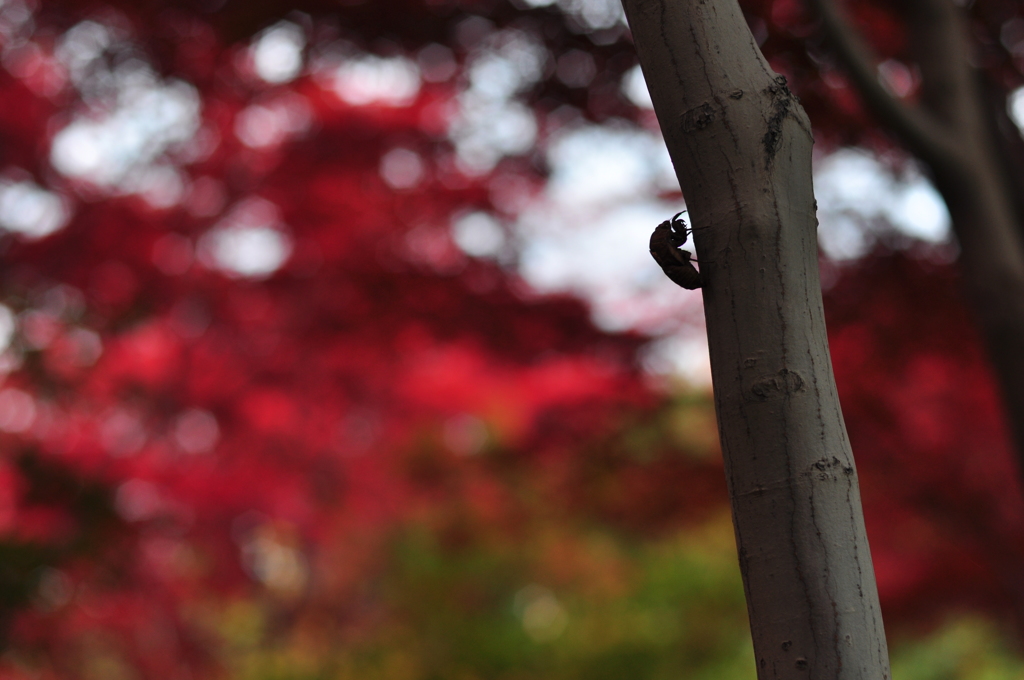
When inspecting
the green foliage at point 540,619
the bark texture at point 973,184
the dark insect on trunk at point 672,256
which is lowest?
the green foliage at point 540,619

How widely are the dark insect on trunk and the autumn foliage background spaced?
1.56 meters

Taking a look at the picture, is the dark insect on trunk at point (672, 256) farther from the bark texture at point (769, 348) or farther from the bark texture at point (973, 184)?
the bark texture at point (973, 184)

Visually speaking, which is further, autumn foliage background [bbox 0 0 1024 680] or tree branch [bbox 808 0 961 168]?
autumn foliage background [bbox 0 0 1024 680]

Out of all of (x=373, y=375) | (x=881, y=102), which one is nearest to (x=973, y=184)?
(x=881, y=102)

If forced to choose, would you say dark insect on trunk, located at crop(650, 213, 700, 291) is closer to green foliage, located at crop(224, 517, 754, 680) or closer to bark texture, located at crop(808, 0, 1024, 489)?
bark texture, located at crop(808, 0, 1024, 489)

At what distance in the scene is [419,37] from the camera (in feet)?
9.09

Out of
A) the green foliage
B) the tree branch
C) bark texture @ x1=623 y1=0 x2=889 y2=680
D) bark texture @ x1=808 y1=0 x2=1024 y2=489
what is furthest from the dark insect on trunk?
the green foliage

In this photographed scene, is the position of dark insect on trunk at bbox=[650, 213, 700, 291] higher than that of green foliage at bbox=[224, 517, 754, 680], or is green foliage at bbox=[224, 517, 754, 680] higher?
dark insect on trunk at bbox=[650, 213, 700, 291]

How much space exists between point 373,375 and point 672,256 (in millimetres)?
4389

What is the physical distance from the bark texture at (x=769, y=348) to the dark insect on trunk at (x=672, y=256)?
0.05ft

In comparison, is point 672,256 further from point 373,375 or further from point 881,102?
point 373,375

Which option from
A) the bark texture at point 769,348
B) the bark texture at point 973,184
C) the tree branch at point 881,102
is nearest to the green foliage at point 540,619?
the bark texture at point 973,184

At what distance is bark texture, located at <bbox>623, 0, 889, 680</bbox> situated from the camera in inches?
29.9

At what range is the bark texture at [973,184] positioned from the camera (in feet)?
6.45
